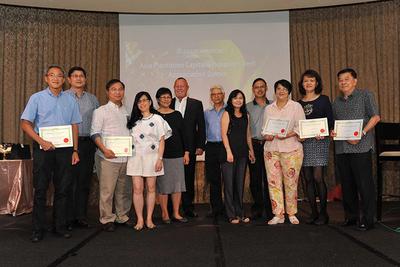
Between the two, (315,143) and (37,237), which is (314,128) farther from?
(37,237)

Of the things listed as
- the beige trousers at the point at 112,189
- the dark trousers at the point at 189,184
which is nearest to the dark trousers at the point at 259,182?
the dark trousers at the point at 189,184

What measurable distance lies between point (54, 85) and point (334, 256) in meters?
2.49

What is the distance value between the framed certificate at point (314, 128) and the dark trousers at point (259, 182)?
2.21ft

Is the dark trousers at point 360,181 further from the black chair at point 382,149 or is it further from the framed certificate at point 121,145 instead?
the framed certificate at point 121,145

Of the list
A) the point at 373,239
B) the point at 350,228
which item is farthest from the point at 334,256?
the point at 350,228

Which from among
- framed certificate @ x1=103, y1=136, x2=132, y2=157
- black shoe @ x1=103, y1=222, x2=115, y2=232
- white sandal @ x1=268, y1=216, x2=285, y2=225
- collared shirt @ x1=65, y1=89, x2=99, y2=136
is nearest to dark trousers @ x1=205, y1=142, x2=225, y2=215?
white sandal @ x1=268, y1=216, x2=285, y2=225

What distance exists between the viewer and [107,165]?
3.84 meters

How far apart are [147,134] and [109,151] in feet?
1.22

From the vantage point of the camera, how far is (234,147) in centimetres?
403

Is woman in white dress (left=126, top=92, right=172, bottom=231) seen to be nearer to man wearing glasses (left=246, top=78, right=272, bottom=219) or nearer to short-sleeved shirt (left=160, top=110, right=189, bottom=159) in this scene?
short-sleeved shirt (left=160, top=110, right=189, bottom=159)

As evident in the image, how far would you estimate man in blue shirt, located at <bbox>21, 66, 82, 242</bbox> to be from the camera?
3.39 m

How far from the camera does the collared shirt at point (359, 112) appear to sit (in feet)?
12.1

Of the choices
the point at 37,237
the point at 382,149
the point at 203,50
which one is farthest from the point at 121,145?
the point at 203,50

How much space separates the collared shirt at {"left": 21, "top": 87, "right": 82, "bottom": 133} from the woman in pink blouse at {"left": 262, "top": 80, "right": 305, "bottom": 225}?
1.76m
